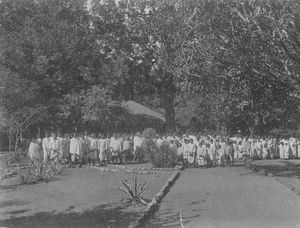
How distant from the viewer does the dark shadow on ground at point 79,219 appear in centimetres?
1062

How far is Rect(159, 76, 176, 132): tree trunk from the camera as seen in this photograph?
1893 inches

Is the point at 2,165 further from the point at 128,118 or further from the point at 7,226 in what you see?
the point at 128,118

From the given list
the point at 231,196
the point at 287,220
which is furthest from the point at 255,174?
the point at 287,220

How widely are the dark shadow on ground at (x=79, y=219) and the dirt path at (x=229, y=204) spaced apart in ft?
2.43

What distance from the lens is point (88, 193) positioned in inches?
610

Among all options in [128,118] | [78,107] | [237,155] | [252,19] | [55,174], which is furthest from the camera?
[128,118]

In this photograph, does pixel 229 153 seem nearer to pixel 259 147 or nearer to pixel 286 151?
A: pixel 259 147

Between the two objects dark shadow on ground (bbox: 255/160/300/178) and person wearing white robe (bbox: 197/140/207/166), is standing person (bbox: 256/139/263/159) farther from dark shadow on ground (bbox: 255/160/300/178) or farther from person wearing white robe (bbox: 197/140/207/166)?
person wearing white robe (bbox: 197/140/207/166)

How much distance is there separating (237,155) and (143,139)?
A: 747 cm

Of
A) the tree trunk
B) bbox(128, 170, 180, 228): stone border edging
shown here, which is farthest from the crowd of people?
the tree trunk

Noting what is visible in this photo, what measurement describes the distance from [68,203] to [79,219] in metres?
2.41

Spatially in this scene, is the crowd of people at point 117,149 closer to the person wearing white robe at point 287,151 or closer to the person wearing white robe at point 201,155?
the person wearing white robe at point 201,155

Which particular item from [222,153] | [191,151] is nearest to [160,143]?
[191,151]

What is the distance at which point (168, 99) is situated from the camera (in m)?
49.9
